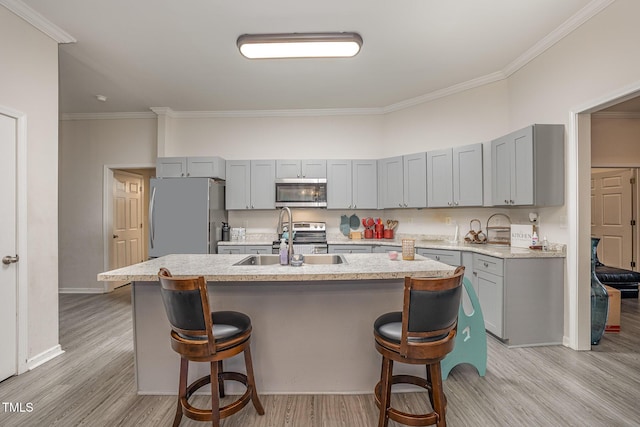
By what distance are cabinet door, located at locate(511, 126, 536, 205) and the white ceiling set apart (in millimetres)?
985

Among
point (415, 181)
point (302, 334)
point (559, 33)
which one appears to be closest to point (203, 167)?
point (415, 181)

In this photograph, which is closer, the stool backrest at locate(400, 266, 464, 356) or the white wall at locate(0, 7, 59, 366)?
the stool backrest at locate(400, 266, 464, 356)

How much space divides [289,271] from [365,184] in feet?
10.2

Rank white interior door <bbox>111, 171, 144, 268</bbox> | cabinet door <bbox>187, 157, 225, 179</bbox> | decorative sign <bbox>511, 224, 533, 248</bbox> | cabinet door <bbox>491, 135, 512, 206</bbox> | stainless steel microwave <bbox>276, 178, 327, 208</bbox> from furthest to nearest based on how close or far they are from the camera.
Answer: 1. white interior door <bbox>111, 171, 144, 268</bbox>
2. stainless steel microwave <bbox>276, 178, 327, 208</bbox>
3. cabinet door <bbox>187, 157, 225, 179</bbox>
4. cabinet door <bbox>491, 135, 512, 206</bbox>
5. decorative sign <bbox>511, 224, 533, 248</bbox>

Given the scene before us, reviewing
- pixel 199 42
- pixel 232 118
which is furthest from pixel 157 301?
pixel 232 118

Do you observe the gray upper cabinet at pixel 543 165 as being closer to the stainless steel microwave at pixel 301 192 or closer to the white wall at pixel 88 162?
the stainless steel microwave at pixel 301 192

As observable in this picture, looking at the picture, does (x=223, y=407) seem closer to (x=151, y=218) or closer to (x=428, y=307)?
(x=428, y=307)

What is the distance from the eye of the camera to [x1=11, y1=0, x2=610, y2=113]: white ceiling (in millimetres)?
2557

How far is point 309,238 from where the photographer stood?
4680mm

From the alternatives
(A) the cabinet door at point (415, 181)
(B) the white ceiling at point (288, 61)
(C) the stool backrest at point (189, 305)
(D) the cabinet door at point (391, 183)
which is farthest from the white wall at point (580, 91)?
(C) the stool backrest at point (189, 305)

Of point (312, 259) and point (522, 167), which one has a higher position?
point (522, 167)

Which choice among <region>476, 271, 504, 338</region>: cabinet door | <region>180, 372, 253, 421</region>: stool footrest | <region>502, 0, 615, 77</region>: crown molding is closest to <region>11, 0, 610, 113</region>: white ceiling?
<region>502, 0, 615, 77</region>: crown molding

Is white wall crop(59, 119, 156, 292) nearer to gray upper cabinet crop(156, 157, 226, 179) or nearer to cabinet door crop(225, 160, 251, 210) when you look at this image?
gray upper cabinet crop(156, 157, 226, 179)

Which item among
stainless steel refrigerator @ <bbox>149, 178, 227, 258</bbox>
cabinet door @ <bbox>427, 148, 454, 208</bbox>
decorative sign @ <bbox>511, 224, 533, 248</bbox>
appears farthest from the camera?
stainless steel refrigerator @ <bbox>149, 178, 227, 258</bbox>
